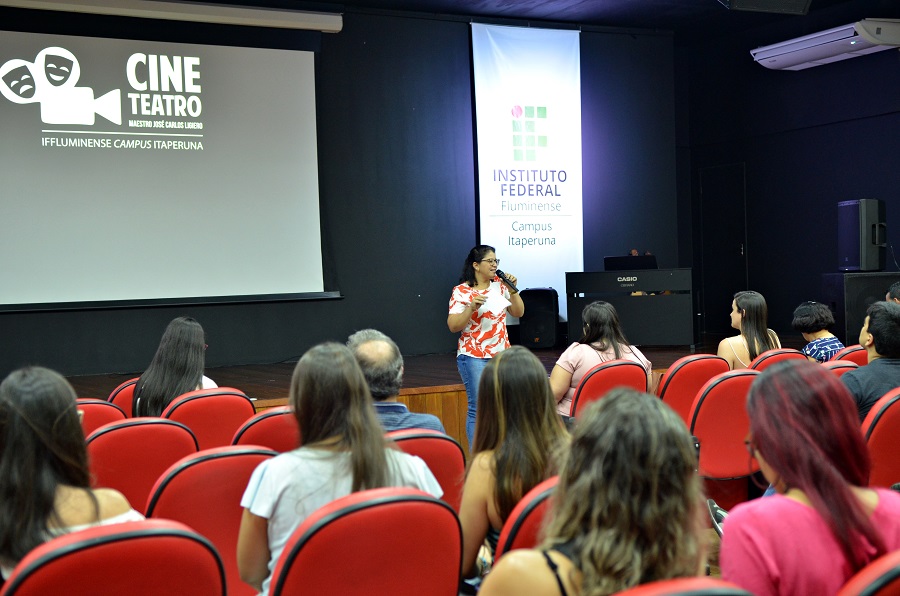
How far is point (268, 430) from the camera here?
9.21ft

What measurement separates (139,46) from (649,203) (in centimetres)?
603

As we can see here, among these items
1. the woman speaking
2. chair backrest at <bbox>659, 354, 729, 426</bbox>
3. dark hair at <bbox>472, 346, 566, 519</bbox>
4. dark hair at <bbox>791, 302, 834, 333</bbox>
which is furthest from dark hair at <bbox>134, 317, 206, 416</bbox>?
dark hair at <bbox>791, 302, 834, 333</bbox>

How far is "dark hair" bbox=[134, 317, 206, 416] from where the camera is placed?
12.1ft

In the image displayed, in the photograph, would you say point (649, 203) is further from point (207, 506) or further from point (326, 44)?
point (207, 506)

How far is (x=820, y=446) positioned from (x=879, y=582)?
0.35m

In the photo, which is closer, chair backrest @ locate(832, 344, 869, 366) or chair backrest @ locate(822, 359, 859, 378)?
chair backrest @ locate(822, 359, 859, 378)

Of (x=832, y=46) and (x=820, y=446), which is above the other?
(x=832, y=46)

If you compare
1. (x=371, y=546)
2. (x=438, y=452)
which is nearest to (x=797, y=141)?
(x=438, y=452)

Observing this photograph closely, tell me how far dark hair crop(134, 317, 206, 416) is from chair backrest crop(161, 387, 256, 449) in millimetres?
345

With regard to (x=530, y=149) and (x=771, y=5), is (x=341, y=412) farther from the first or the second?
(x=530, y=149)

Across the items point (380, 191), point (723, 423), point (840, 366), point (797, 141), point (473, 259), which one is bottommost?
point (723, 423)

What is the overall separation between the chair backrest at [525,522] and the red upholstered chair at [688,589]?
0.63 meters

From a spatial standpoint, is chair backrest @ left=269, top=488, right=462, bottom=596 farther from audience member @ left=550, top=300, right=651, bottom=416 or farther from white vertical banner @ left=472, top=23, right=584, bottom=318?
white vertical banner @ left=472, top=23, right=584, bottom=318

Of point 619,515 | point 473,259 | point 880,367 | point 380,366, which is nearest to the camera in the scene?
point 619,515
